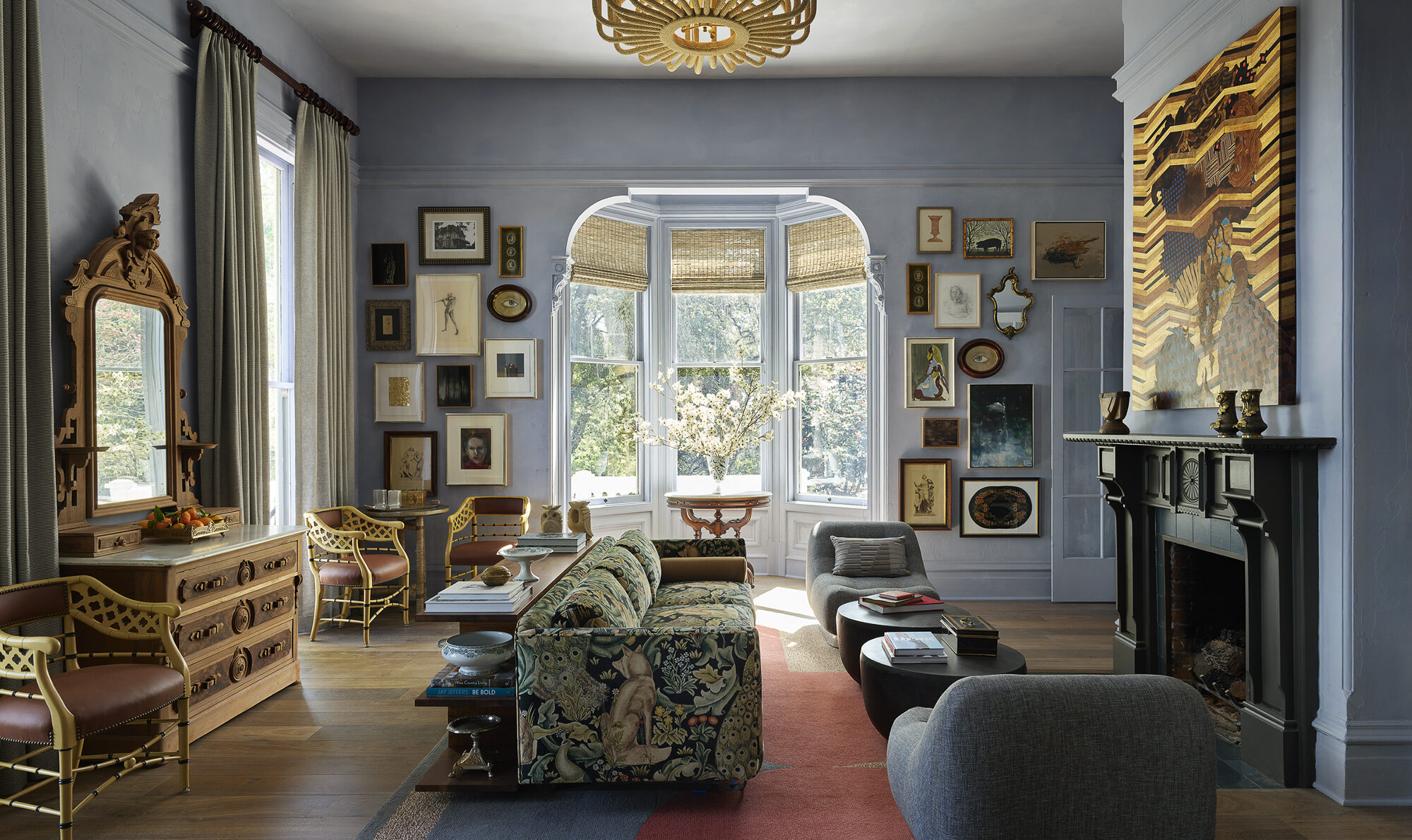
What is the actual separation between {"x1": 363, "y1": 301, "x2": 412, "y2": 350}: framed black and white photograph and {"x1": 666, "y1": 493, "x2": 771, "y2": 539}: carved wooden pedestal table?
2489 mm

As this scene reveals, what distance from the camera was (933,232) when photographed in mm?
6488

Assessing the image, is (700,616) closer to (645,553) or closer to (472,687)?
(645,553)

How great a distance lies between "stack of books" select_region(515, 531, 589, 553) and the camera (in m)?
4.00

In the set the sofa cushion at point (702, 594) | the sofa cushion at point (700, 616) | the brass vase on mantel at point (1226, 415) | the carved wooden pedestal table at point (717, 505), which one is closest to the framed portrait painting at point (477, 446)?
the carved wooden pedestal table at point (717, 505)

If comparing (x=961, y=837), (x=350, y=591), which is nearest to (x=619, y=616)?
(x=961, y=837)

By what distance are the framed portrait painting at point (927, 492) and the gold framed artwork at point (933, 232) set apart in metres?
1.69

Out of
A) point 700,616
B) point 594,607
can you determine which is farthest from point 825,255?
point 594,607

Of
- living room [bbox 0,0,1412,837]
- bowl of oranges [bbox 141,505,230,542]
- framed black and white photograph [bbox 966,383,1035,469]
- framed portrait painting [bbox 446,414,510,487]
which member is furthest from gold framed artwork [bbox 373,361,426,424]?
framed black and white photograph [bbox 966,383,1035,469]

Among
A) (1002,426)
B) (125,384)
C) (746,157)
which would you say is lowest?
(1002,426)

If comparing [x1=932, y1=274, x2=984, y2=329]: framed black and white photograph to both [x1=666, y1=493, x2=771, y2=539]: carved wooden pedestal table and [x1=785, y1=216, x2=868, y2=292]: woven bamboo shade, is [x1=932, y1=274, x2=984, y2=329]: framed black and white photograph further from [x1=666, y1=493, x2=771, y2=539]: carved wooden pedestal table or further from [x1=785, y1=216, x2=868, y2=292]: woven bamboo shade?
[x1=666, y1=493, x2=771, y2=539]: carved wooden pedestal table

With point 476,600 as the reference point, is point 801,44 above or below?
above

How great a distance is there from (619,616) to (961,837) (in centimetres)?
154

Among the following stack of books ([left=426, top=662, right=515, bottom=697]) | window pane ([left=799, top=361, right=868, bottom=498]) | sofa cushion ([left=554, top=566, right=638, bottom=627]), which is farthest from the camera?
window pane ([left=799, top=361, right=868, bottom=498])

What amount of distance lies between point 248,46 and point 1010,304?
555cm
